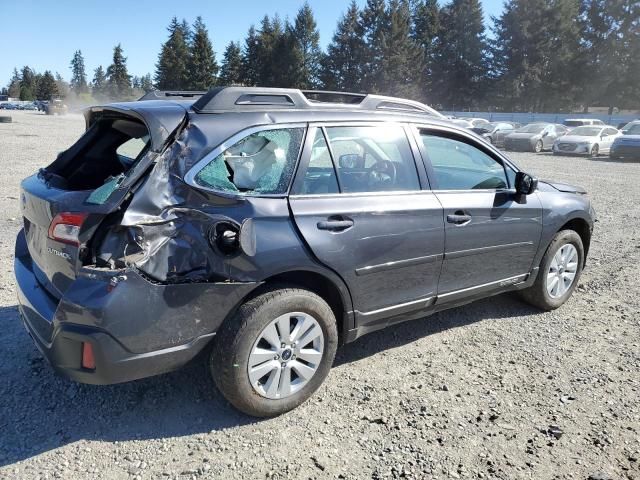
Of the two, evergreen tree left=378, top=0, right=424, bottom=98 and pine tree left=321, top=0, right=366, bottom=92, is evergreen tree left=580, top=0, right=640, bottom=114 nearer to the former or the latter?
evergreen tree left=378, top=0, right=424, bottom=98

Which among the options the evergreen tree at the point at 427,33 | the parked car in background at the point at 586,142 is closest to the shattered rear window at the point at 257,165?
the parked car in background at the point at 586,142

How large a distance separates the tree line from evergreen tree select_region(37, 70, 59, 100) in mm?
35482

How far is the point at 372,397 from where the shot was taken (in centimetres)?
327

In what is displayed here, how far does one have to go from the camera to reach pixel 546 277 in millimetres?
4613

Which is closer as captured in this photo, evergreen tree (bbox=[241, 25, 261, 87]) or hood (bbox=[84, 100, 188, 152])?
hood (bbox=[84, 100, 188, 152])

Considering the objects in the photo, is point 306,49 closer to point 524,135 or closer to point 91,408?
point 524,135

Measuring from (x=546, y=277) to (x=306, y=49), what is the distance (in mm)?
85427

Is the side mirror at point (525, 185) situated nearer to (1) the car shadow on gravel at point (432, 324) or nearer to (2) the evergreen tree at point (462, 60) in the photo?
(1) the car shadow on gravel at point (432, 324)

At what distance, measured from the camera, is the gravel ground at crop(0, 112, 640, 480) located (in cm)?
264

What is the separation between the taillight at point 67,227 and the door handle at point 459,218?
7.74 ft

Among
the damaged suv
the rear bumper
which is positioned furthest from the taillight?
the rear bumper

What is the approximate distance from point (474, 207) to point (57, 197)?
9.08 ft

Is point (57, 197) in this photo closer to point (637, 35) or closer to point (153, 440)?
point (153, 440)

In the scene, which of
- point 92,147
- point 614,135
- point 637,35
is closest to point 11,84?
point 637,35
